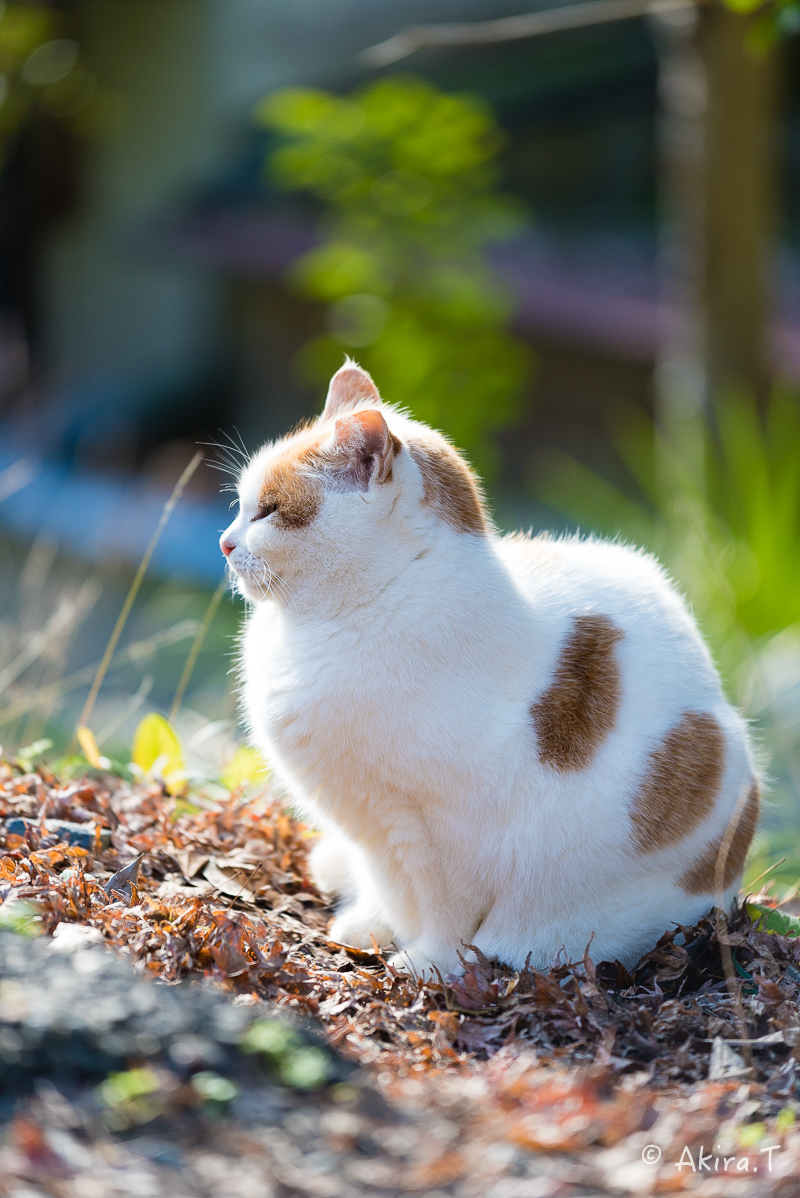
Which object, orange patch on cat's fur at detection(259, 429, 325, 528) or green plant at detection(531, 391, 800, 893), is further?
green plant at detection(531, 391, 800, 893)

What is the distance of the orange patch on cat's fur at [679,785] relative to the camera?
1781 millimetres

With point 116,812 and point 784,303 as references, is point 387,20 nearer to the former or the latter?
point 784,303

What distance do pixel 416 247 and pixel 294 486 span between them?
374 centimetres

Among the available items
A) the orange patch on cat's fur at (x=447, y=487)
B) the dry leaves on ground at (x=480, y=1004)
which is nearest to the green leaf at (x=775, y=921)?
the dry leaves on ground at (x=480, y=1004)

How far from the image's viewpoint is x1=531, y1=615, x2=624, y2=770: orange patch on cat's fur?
176 cm

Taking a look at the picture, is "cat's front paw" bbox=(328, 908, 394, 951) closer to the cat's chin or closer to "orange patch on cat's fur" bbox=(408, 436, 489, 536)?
the cat's chin

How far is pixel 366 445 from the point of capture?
1.74 metres

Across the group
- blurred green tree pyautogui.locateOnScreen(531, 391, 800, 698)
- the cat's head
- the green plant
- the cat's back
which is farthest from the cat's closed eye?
blurred green tree pyautogui.locateOnScreen(531, 391, 800, 698)

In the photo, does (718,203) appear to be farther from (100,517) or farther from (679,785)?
(100,517)

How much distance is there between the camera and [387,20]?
24.9 feet

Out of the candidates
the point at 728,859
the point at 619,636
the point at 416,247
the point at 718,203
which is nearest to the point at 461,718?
the point at 619,636

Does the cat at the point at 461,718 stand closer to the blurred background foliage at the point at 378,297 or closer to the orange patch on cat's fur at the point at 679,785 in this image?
the orange patch on cat's fur at the point at 679,785

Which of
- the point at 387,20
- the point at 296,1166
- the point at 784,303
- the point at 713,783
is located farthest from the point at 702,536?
the point at 387,20

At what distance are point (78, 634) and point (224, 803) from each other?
2836 millimetres
